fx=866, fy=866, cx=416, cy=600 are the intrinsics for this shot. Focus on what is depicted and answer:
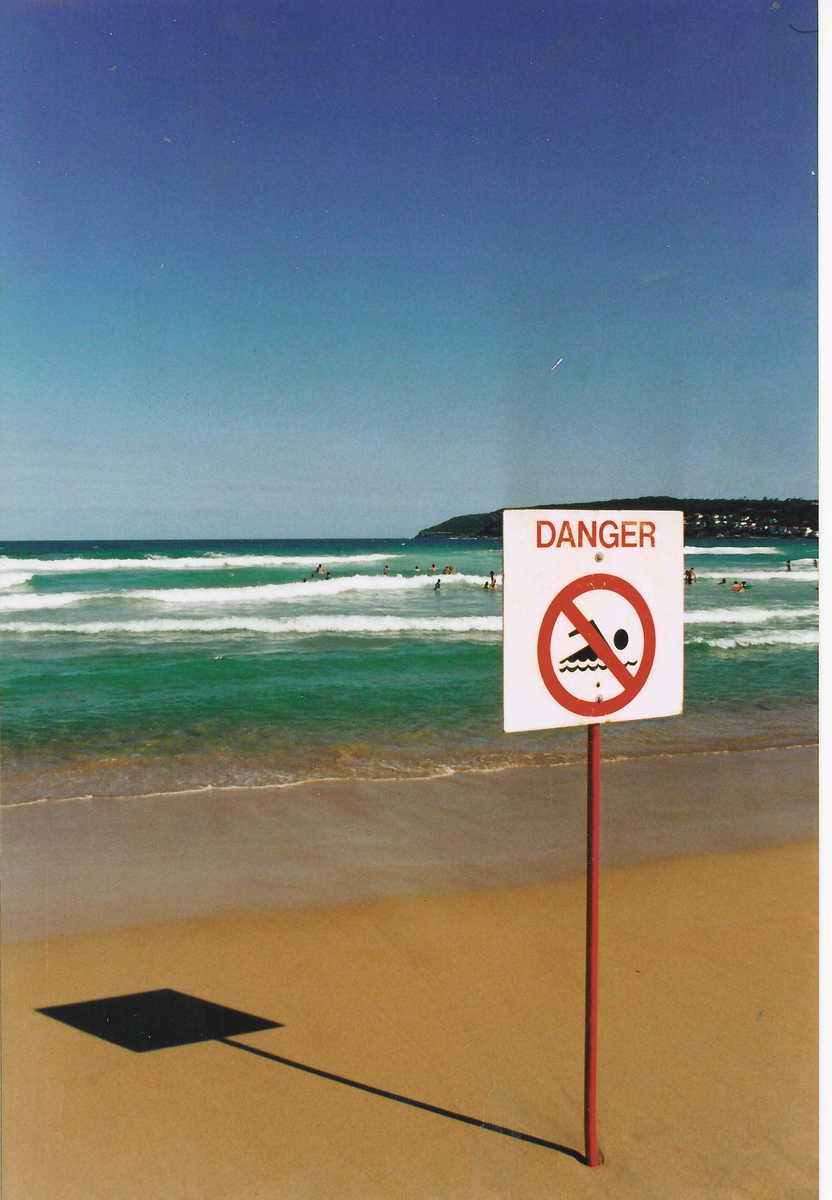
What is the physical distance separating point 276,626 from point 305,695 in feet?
31.0

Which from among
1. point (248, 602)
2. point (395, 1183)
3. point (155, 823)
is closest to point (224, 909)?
point (155, 823)

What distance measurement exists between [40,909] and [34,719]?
235 inches

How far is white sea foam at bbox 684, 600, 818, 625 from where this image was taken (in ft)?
75.9

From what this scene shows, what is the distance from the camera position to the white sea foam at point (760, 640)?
18.1m

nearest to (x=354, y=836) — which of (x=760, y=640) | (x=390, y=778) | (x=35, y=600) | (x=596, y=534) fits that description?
(x=390, y=778)

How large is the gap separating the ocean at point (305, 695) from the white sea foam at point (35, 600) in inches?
11.2

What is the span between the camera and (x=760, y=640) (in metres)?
18.9

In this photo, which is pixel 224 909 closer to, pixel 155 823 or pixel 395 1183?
pixel 155 823

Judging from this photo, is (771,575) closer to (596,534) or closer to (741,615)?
(741,615)

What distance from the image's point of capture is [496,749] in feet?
30.3

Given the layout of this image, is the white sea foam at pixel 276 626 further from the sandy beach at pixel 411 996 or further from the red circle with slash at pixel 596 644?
the red circle with slash at pixel 596 644

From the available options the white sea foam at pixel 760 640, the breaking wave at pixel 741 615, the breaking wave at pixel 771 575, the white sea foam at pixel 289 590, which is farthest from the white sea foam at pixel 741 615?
the breaking wave at pixel 771 575

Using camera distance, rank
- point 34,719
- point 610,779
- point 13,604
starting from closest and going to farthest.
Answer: point 610,779, point 34,719, point 13,604
